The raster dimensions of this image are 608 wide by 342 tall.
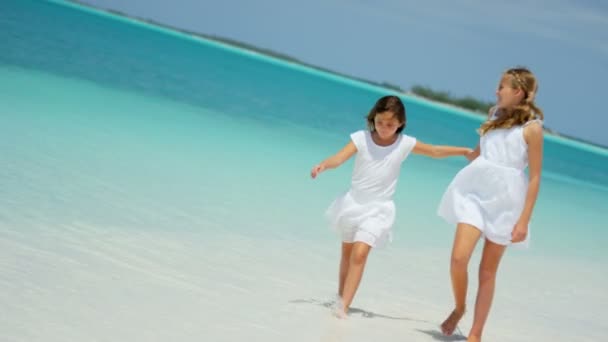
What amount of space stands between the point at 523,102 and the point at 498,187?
0.45m

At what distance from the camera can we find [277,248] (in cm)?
635

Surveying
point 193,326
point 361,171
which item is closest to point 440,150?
point 361,171

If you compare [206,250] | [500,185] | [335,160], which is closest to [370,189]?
[335,160]

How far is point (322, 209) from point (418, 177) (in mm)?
5928

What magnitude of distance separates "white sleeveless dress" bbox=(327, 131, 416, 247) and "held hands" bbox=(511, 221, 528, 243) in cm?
67

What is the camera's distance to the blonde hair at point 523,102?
452 centimetres

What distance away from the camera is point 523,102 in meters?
4.55

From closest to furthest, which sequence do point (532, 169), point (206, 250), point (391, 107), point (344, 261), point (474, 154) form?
point (532, 169) → point (391, 107) → point (474, 154) → point (344, 261) → point (206, 250)

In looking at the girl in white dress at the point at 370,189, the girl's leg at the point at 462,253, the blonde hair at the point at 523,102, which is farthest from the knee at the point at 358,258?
the blonde hair at the point at 523,102

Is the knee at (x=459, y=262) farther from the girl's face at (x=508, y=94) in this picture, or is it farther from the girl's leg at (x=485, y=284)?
the girl's face at (x=508, y=94)

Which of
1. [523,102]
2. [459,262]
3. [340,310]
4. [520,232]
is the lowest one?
[340,310]

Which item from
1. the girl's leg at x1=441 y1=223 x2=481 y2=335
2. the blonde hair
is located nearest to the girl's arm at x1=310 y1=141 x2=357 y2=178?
the girl's leg at x1=441 y1=223 x2=481 y2=335

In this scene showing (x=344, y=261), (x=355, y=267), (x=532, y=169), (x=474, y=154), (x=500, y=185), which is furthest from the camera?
(x=344, y=261)

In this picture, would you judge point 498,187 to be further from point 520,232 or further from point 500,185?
point 520,232
